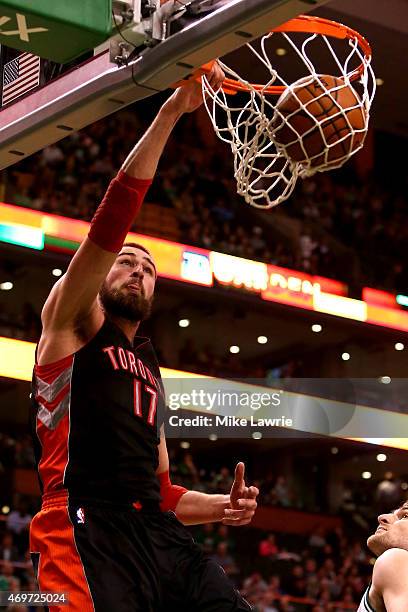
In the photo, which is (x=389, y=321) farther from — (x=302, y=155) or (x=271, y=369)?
(x=302, y=155)

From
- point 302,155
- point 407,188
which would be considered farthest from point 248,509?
point 407,188

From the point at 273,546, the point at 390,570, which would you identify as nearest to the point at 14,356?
the point at 273,546

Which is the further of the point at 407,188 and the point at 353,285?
the point at 407,188

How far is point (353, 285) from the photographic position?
19.5 metres

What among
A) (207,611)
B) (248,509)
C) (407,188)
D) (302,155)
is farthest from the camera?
(407,188)

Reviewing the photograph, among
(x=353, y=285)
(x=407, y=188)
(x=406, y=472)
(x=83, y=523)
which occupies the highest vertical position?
(x=407, y=188)

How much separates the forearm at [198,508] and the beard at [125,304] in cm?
69

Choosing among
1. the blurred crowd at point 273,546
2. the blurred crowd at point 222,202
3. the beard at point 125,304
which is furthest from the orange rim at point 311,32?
the blurred crowd at point 222,202

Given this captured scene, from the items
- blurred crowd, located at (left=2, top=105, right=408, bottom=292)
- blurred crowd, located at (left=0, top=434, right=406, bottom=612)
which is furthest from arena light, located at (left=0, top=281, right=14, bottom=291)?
blurred crowd, located at (left=0, top=434, right=406, bottom=612)

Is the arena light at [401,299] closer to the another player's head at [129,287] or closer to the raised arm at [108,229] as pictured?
the another player's head at [129,287]

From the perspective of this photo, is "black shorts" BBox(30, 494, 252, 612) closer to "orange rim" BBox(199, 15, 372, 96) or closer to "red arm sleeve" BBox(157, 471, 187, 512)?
"red arm sleeve" BBox(157, 471, 187, 512)

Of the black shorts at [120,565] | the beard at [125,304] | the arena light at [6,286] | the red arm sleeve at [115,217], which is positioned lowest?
the black shorts at [120,565]

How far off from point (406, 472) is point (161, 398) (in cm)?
1828

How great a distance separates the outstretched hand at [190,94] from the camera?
3.69 metres
